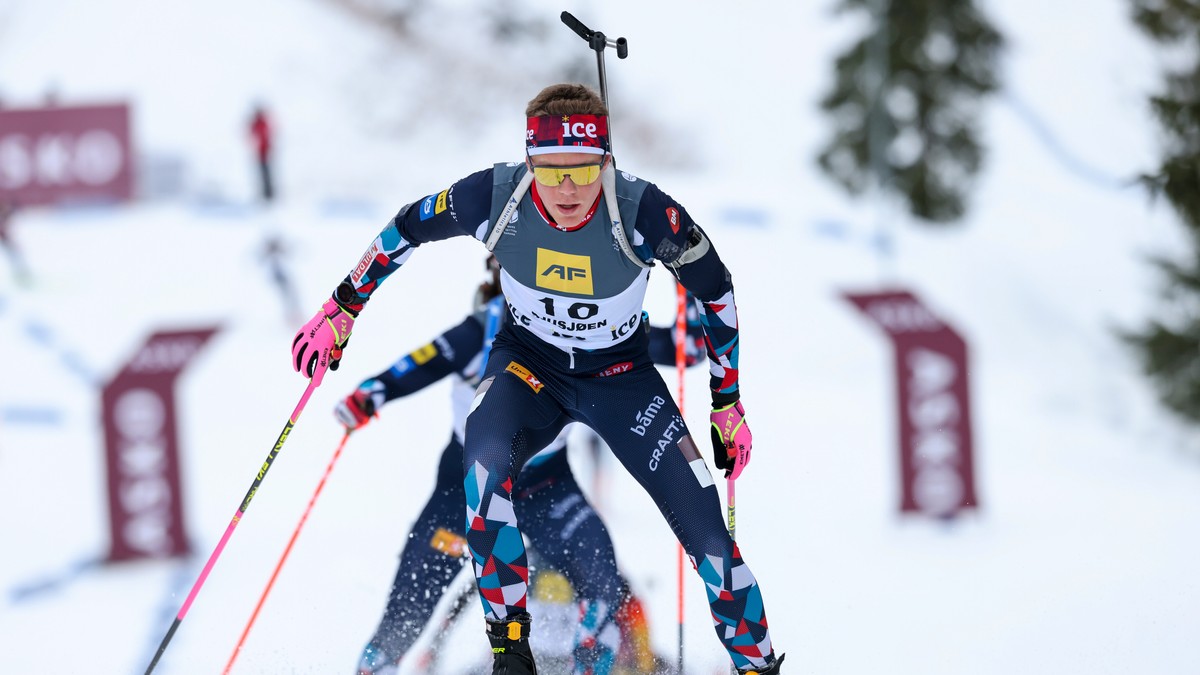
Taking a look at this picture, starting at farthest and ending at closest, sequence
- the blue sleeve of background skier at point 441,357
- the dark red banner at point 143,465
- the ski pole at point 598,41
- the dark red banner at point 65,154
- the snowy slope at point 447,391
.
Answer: the dark red banner at point 65,154, the dark red banner at point 143,465, the snowy slope at point 447,391, the blue sleeve of background skier at point 441,357, the ski pole at point 598,41

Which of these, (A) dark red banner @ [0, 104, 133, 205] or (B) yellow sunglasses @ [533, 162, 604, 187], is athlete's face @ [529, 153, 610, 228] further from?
(A) dark red banner @ [0, 104, 133, 205]

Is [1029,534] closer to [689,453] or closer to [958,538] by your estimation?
[958,538]

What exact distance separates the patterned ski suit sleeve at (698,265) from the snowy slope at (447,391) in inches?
68.8

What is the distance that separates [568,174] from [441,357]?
165cm

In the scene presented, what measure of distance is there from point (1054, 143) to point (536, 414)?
36.9 m

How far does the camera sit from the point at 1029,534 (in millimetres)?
9844

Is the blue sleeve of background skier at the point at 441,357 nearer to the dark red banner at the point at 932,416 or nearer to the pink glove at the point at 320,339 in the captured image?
the pink glove at the point at 320,339

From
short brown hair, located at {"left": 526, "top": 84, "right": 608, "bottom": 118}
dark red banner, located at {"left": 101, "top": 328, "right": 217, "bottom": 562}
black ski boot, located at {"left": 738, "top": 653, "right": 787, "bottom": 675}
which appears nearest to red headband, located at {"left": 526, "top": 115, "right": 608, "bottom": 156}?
short brown hair, located at {"left": 526, "top": 84, "right": 608, "bottom": 118}

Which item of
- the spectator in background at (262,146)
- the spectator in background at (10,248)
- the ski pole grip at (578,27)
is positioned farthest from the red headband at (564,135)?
the spectator in background at (262,146)

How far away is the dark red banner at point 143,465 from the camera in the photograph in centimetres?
942

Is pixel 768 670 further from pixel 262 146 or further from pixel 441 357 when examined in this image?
pixel 262 146

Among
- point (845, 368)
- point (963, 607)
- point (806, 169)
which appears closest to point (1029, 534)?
point (963, 607)

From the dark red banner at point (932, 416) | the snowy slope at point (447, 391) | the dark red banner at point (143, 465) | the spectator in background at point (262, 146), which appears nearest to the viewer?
the snowy slope at point (447, 391)

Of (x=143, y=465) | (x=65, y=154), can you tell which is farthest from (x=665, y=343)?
(x=65, y=154)
